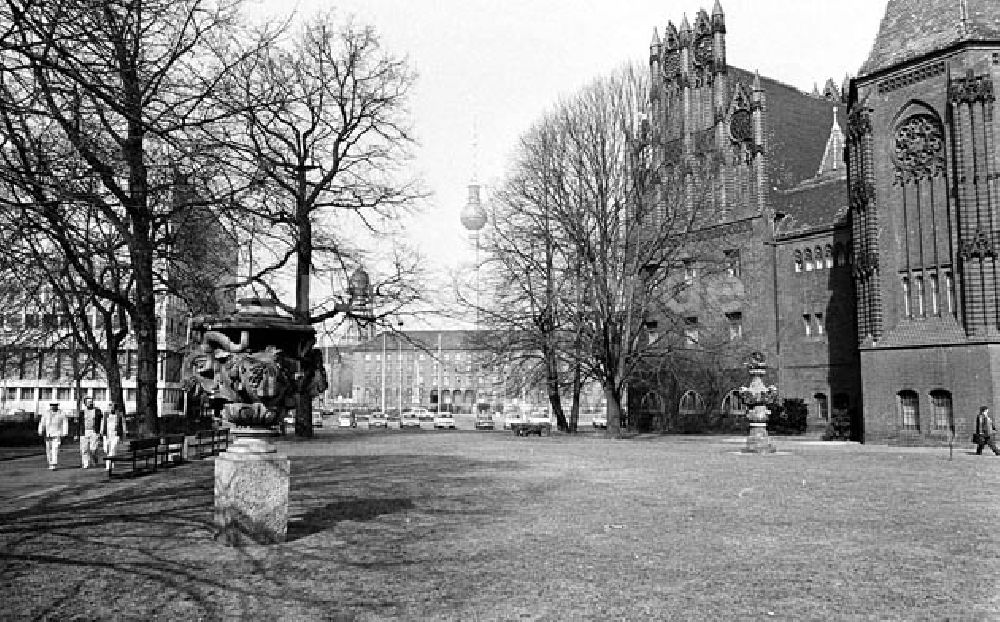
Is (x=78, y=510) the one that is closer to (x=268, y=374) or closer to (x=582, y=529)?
(x=268, y=374)

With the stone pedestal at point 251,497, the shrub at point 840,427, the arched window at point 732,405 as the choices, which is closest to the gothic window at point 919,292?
the shrub at point 840,427

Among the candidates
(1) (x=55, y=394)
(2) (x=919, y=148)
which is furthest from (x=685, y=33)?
(1) (x=55, y=394)

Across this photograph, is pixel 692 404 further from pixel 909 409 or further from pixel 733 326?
pixel 909 409

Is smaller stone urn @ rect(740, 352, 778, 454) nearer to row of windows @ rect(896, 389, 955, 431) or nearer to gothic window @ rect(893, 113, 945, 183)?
row of windows @ rect(896, 389, 955, 431)

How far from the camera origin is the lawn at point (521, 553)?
663cm

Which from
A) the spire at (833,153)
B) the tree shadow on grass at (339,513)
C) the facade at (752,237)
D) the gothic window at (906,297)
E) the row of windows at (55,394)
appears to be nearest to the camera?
the tree shadow on grass at (339,513)

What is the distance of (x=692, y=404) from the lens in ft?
160

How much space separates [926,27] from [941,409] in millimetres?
16252

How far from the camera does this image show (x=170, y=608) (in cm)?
651

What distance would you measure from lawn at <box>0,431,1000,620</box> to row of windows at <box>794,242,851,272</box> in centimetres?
3053

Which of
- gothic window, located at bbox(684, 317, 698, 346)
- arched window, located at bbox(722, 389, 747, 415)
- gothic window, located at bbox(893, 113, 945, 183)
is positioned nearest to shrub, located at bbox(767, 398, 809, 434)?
arched window, located at bbox(722, 389, 747, 415)

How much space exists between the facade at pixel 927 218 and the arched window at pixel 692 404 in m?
13.2

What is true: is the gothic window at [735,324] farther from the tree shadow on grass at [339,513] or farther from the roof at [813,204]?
the tree shadow on grass at [339,513]

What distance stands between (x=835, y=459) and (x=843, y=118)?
39.7 meters
